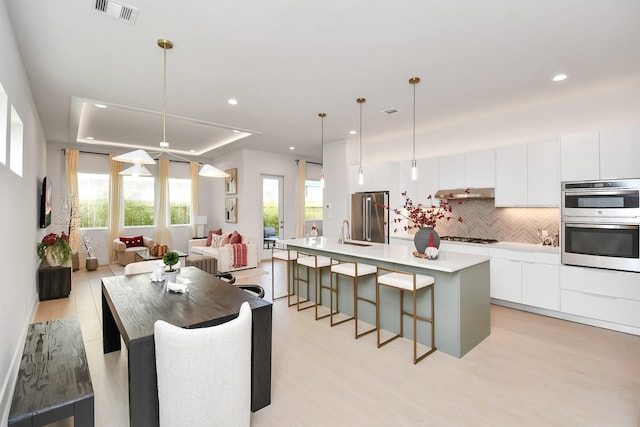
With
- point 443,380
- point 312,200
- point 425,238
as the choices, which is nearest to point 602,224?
point 425,238

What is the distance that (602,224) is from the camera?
137 inches

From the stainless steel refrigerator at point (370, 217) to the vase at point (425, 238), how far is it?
2.23 metres

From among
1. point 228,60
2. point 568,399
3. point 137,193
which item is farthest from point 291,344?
point 137,193

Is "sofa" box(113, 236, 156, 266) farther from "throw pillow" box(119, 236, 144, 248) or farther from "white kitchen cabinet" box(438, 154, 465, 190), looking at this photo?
"white kitchen cabinet" box(438, 154, 465, 190)

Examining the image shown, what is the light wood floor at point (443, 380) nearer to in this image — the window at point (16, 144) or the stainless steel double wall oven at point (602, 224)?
the stainless steel double wall oven at point (602, 224)

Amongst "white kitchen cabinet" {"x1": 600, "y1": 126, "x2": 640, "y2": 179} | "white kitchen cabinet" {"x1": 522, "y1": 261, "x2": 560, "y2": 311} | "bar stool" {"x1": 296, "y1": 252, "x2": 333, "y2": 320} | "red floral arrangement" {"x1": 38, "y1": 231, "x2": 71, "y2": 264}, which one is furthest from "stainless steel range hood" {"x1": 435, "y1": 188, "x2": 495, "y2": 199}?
"red floral arrangement" {"x1": 38, "y1": 231, "x2": 71, "y2": 264}

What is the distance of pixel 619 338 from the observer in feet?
10.7

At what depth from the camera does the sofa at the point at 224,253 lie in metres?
6.45

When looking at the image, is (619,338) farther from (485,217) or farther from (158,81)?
(158,81)

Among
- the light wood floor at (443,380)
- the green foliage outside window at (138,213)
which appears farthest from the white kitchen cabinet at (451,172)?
the green foliage outside window at (138,213)

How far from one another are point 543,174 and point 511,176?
1.24ft

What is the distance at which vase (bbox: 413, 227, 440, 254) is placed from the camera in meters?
3.23

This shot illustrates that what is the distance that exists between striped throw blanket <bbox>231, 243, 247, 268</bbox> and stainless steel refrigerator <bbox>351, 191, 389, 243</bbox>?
241cm

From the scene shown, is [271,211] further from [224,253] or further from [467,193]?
[467,193]
